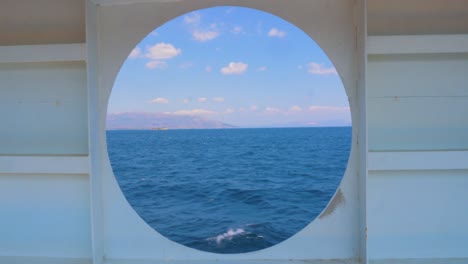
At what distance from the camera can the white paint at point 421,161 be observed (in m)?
1.56

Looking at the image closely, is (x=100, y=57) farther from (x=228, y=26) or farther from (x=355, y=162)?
(x=228, y=26)

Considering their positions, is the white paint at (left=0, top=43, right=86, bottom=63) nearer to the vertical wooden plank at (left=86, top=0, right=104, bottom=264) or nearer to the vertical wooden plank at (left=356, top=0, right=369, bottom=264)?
the vertical wooden plank at (left=86, top=0, right=104, bottom=264)

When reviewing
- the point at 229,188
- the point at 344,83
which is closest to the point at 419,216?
the point at 344,83

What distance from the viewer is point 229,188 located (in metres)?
16.2

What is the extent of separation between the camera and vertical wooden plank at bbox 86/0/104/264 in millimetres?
1609

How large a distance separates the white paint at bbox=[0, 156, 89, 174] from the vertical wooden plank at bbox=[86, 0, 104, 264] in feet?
0.20

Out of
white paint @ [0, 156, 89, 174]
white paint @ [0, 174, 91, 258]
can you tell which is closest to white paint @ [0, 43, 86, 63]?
white paint @ [0, 156, 89, 174]

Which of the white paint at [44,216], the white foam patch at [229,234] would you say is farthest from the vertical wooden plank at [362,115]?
the white foam patch at [229,234]

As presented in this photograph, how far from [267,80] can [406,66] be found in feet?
108

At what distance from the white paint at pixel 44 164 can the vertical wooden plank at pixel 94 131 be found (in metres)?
0.06

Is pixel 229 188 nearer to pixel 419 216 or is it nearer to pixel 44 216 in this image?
pixel 44 216

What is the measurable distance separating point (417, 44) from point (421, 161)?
0.57 meters

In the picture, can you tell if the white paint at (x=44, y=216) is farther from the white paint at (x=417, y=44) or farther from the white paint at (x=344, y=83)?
the white paint at (x=417, y=44)

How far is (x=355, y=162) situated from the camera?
1680 mm
